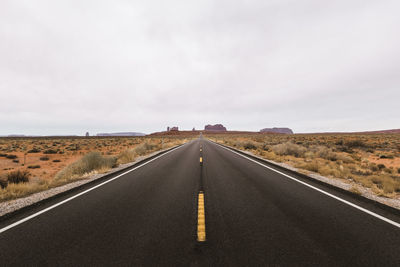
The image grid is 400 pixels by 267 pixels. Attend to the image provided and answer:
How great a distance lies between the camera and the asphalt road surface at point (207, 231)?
2.35m

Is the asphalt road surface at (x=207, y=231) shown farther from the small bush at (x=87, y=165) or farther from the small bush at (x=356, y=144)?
the small bush at (x=356, y=144)

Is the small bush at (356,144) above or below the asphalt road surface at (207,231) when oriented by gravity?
above

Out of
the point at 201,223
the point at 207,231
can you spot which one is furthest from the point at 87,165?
the point at 207,231

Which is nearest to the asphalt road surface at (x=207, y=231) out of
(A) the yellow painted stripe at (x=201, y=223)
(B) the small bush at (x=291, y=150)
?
(A) the yellow painted stripe at (x=201, y=223)

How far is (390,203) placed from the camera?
418 centimetres

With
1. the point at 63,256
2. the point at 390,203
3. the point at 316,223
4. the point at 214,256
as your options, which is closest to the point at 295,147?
the point at 390,203

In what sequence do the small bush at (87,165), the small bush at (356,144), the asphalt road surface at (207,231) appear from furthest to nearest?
1. the small bush at (356,144)
2. the small bush at (87,165)
3. the asphalt road surface at (207,231)

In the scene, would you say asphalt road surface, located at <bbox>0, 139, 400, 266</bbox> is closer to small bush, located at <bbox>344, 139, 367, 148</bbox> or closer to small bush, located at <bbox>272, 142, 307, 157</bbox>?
small bush, located at <bbox>272, 142, 307, 157</bbox>

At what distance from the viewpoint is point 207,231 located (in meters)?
2.97

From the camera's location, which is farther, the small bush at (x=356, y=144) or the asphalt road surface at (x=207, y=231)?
the small bush at (x=356, y=144)

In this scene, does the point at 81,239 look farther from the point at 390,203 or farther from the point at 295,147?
the point at 295,147

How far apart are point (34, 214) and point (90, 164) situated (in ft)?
18.5

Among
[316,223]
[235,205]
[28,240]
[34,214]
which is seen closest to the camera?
[28,240]

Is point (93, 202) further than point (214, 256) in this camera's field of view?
Yes
